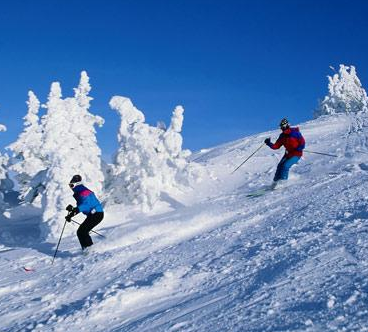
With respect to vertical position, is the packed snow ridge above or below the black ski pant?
below

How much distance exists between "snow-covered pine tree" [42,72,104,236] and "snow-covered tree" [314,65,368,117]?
44899 millimetres

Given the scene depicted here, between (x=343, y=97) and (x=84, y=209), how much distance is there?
55812mm

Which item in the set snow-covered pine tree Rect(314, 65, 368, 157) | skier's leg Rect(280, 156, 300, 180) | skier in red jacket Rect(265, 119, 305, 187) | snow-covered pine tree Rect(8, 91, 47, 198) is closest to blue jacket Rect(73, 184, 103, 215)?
skier in red jacket Rect(265, 119, 305, 187)

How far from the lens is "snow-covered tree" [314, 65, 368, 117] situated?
6012 centimetres

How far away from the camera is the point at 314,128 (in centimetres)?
2839

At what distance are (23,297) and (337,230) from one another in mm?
5722

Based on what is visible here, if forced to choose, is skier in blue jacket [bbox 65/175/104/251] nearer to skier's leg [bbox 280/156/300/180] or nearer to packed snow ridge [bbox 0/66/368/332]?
packed snow ridge [bbox 0/66/368/332]

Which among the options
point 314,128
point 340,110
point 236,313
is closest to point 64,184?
point 236,313

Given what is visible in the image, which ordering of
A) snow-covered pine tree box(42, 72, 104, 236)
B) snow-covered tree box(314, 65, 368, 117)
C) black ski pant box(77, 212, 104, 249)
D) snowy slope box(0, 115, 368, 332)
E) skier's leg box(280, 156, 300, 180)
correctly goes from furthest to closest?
1. snow-covered tree box(314, 65, 368, 117)
2. snow-covered pine tree box(42, 72, 104, 236)
3. skier's leg box(280, 156, 300, 180)
4. black ski pant box(77, 212, 104, 249)
5. snowy slope box(0, 115, 368, 332)

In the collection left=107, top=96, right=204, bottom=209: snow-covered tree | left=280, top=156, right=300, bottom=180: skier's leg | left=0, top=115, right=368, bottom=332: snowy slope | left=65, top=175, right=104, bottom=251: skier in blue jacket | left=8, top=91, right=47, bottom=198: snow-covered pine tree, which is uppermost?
left=8, top=91, right=47, bottom=198: snow-covered pine tree

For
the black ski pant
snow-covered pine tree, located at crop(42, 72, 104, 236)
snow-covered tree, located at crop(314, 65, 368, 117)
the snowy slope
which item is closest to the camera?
the snowy slope

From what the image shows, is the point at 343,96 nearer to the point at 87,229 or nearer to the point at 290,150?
the point at 290,150

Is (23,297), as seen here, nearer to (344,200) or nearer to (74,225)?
→ (344,200)

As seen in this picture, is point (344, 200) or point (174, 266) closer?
point (174, 266)
